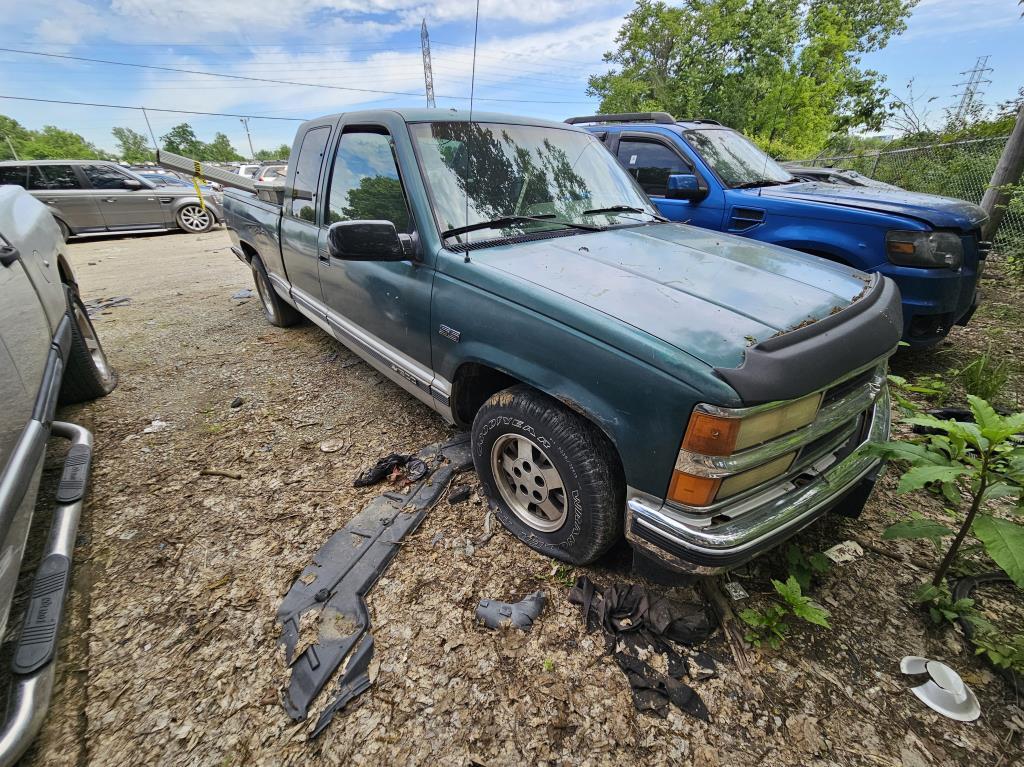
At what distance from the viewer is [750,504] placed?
1.49 m

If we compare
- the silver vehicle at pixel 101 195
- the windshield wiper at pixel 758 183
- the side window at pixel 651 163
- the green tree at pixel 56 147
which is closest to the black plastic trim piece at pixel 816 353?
the windshield wiper at pixel 758 183

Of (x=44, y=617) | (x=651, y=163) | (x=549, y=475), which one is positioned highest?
(x=651, y=163)

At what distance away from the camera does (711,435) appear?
1.30m

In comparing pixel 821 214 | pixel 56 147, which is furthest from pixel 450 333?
pixel 56 147

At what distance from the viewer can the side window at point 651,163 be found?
4.40 meters

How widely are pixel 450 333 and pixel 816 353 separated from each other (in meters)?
1.41

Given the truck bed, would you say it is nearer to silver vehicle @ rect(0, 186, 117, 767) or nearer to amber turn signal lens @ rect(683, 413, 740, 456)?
silver vehicle @ rect(0, 186, 117, 767)

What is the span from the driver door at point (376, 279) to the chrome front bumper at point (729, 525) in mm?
1300

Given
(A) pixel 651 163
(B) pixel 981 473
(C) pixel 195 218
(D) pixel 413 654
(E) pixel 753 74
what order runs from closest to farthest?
(B) pixel 981 473
(D) pixel 413 654
(A) pixel 651 163
(C) pixel 195 218
(E) pixel 753 74

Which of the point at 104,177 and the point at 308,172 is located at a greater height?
the point at 308,172

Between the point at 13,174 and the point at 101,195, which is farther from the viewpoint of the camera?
the point at 101,195

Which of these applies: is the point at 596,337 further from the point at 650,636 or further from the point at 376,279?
the point at 376,279

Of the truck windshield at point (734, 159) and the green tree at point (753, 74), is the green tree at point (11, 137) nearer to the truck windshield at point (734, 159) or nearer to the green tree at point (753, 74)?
the green tree at point (753, 74)

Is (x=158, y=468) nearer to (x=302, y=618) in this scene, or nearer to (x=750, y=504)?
(x=302, y=618)
